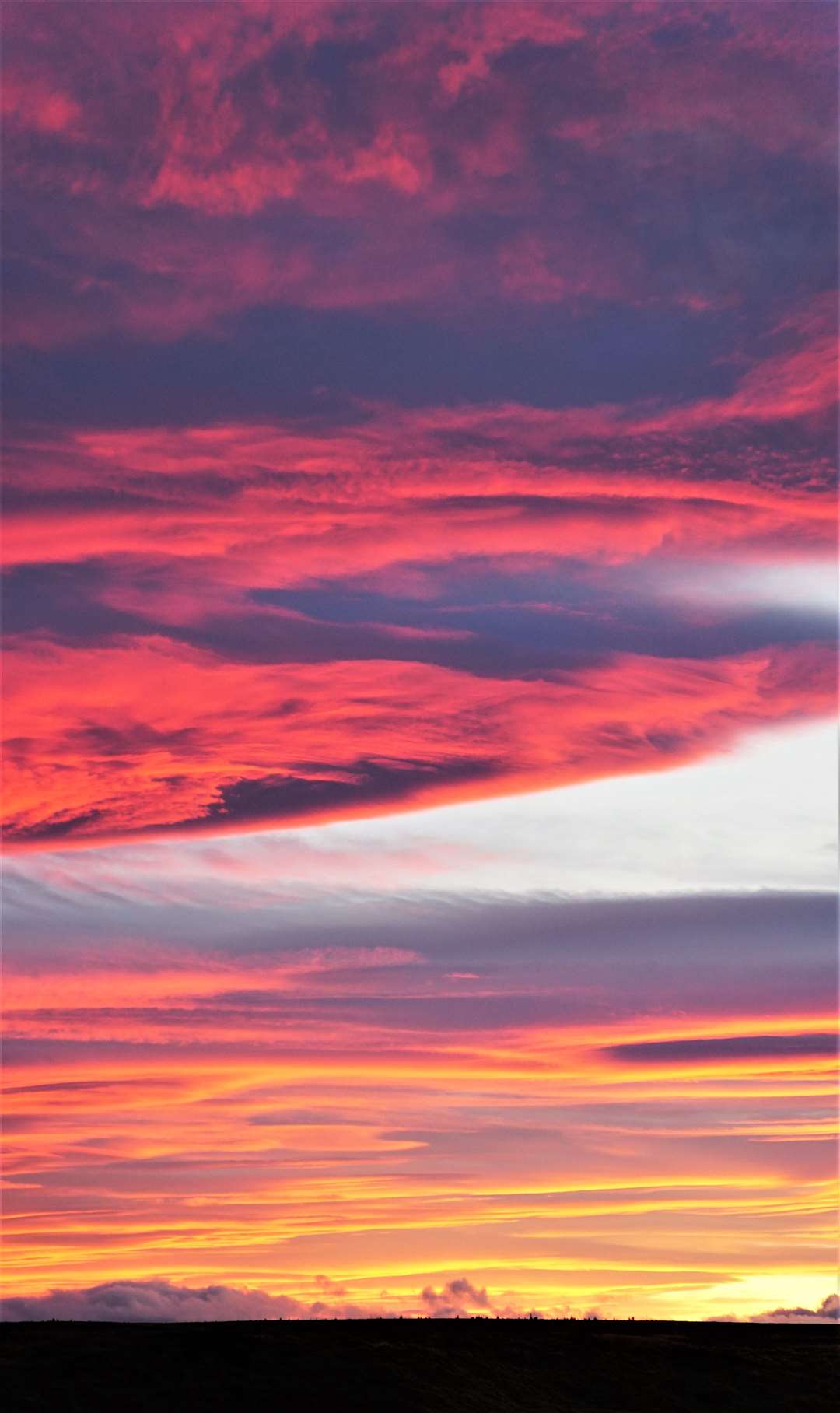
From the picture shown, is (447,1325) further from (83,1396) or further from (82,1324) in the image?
(83,1396)

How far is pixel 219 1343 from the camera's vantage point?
70.4 m

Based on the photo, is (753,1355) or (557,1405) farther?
(753,1355)

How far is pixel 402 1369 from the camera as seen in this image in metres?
68.9

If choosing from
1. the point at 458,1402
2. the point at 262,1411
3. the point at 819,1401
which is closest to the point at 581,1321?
the point at 819,1401

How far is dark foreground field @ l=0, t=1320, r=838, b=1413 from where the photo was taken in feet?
211

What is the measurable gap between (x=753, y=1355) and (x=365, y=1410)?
26423 mm

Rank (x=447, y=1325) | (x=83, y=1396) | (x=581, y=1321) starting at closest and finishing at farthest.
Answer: (x=83, y=1396), (x=447, y=1325), (x=581, y=1321)

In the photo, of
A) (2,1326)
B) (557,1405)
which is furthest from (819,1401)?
(2,1326)

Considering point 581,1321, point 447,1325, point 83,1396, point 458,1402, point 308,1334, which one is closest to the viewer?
point 83,1396

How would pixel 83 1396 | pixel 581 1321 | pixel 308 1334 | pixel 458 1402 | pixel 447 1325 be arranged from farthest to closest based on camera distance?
pixel 581 1321 → pixel 447 1325 → pixel 308 1334 → pixel 458 1402 → pixel 83 1396

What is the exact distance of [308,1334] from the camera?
7431 cm

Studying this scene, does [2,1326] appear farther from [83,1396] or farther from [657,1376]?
[657,1376]

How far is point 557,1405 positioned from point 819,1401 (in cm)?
1413

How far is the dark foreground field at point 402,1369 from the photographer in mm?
64188
